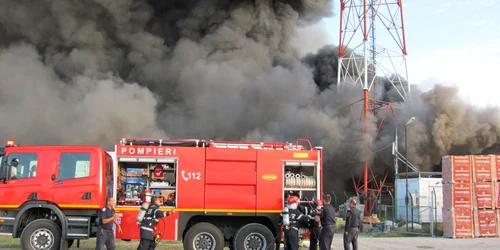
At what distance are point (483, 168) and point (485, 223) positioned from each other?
189cm

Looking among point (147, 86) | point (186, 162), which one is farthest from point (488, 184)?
point (147, 86)

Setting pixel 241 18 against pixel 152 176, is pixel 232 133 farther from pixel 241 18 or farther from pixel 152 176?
pixel 152 176

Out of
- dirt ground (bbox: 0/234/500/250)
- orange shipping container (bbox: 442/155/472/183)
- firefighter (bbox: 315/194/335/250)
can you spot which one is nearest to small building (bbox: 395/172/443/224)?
orange shipping container (bbox: 442/155/472/183)

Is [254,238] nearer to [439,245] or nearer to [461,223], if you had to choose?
[439,245]

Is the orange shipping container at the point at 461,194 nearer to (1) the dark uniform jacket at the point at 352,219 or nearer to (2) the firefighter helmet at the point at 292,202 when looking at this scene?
(1) the dark uniform jacket at the point at 352,219

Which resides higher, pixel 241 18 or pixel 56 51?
pixel 241 18

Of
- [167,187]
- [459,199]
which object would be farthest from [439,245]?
[167,187]

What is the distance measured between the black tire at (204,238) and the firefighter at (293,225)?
1.47m

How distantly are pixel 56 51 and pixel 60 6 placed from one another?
292cm

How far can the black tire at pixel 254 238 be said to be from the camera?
11.3 m

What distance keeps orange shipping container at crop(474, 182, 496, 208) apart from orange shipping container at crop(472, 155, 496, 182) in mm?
179

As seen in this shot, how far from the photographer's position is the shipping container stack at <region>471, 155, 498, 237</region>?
723 inches

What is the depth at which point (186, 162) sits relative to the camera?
11.6 metres

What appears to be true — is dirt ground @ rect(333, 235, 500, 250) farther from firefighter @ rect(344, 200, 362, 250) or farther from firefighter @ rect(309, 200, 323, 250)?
firefighter @ rect(309, 200, 323, 250)
